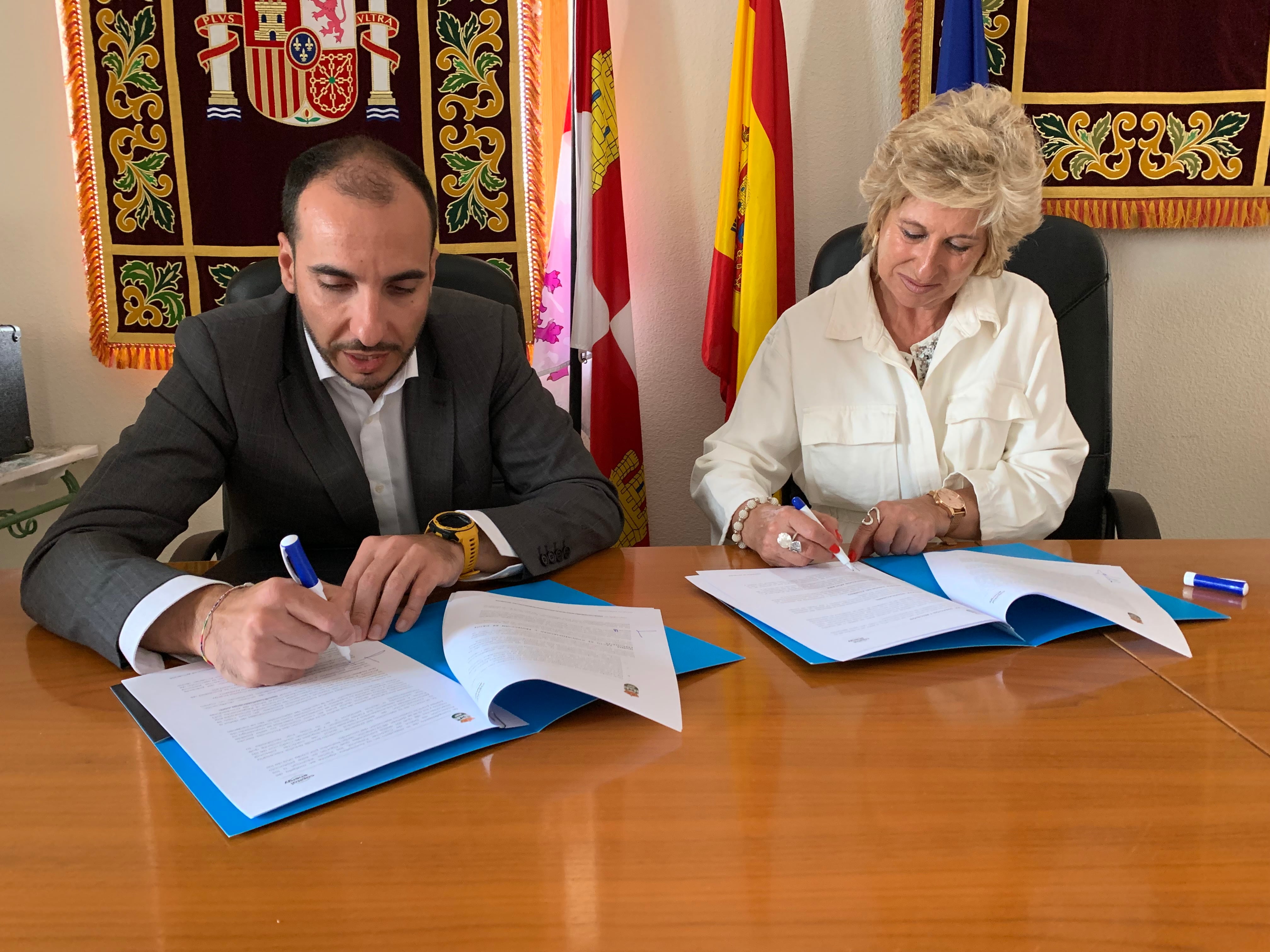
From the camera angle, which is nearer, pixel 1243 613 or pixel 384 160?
pixel 1243 613

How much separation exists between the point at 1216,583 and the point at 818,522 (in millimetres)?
523

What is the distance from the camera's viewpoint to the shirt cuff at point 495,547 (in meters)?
1.24

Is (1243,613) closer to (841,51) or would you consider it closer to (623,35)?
(841,51)

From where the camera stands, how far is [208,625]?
3.12 ft

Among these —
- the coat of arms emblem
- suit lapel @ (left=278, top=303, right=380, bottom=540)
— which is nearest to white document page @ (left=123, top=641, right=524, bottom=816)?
suit lapel @ (left=278, top=303, right=380, bottom=540)

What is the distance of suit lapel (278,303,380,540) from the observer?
139 centimetres

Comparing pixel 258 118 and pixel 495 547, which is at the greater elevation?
pixel 258 118

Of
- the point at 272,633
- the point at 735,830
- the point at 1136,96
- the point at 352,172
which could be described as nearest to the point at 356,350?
the point at 352,172

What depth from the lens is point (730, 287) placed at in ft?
7.69

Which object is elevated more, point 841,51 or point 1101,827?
point 841,51

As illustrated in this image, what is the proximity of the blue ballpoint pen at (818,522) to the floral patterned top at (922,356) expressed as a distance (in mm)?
548

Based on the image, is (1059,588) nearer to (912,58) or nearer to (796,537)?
(796,537)

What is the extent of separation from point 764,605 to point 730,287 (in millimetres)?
1374

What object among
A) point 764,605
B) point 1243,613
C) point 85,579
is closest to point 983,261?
point 1243,613
